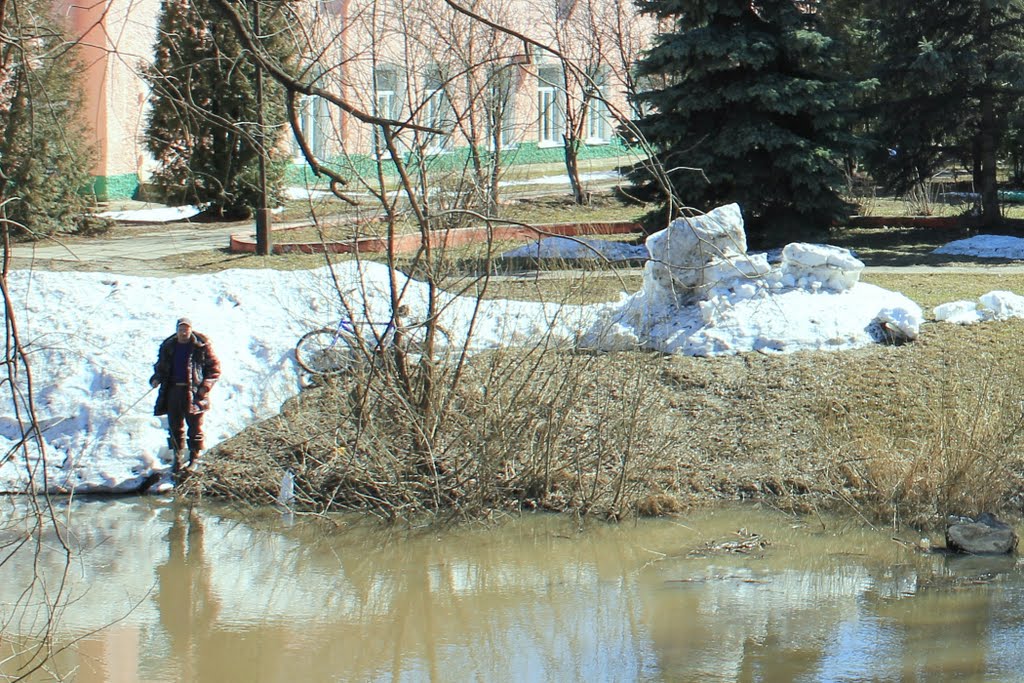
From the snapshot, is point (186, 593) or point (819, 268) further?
point (819, 268)

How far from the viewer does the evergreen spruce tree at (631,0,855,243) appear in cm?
1792

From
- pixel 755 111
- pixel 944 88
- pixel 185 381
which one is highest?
pixel 944 88

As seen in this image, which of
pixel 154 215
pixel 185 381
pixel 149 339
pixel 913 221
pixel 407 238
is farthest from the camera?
pixel 154 215

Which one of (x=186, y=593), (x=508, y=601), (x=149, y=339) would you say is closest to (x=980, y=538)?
(x=508, y=601)

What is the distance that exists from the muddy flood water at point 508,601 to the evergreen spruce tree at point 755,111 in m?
8.53

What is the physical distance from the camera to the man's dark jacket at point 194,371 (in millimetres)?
11141

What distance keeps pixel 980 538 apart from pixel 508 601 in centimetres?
371

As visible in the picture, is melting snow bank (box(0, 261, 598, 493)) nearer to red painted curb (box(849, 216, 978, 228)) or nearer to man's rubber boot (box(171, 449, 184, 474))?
man's rubber boot (box(171, 449, 184, 474))

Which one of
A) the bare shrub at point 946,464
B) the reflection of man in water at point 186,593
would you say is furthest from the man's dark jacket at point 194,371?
the bare shrub at point 946,464

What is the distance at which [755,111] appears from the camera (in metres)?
18.4

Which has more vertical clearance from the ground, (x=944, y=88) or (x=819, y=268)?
(x=944, y=88)

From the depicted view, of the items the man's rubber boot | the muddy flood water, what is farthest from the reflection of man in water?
the man's rubber boot

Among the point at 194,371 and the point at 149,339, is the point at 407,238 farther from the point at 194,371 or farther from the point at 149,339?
the point at 194,371

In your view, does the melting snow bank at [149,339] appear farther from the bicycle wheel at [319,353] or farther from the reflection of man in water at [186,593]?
the reflection of man in water at [186,593]
